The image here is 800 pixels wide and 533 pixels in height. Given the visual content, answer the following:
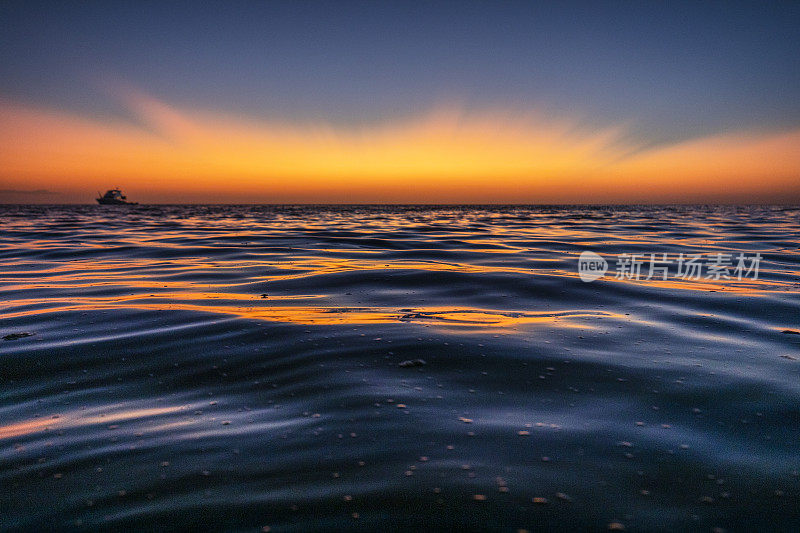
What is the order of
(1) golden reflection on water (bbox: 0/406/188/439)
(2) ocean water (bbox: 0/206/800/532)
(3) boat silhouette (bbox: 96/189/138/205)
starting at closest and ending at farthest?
(2) ocean water (bbox: 0/206/800/532)
(1) golden reflection on water (bbox: 0/406/188/439)
(3) boat silhouette (bbox: 96/189/138/205)

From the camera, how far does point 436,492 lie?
1964 millimetres

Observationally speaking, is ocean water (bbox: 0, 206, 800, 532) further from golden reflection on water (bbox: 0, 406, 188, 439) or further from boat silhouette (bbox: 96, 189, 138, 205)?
boat silhouette (bbox: 96, 189, 138, 205)

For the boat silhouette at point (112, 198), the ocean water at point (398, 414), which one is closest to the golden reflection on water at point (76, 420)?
the ocean water at point (398, 414)

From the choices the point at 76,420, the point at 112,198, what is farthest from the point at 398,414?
the point at 112,198

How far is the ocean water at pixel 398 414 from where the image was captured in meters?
1.88

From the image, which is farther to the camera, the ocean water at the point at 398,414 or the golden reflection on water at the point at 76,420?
the golden reflection on water at the point at 76,420

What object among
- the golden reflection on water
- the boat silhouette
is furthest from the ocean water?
the boat silhouette

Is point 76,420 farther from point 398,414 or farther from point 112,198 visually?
point 112,198

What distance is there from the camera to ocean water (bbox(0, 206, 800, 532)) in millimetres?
1881

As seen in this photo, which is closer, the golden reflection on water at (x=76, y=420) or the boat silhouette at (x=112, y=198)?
the golden reflection on water at (x=76, y=420)

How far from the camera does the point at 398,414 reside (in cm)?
271

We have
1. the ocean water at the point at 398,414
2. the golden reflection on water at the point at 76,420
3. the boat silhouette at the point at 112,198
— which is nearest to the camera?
the ocean water at the point at 398,414

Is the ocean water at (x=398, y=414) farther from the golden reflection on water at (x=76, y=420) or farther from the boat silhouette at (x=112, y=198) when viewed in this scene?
the boat silhouette at (x=112, y=198)

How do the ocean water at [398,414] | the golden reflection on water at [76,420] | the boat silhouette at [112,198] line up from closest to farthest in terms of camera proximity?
the ocean water at [398,414] < the golden reflection on water at [76,420] < the boat silhouette at [112,198]
